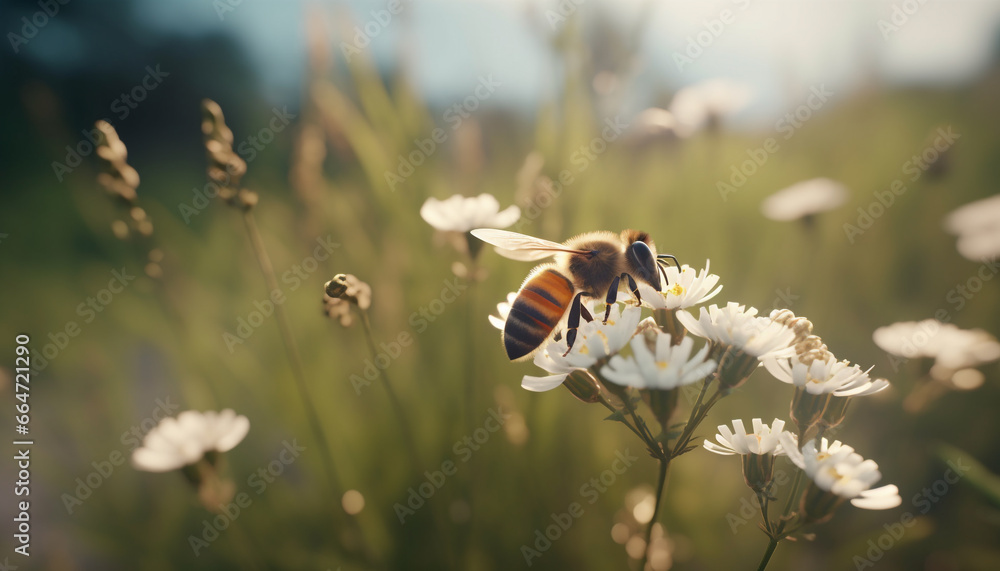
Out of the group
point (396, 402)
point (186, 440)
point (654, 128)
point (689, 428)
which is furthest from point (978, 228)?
point (186, 440)

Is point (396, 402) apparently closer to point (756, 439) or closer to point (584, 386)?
point (584, 386)

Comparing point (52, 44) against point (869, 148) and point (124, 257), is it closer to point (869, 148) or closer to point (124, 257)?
point (124, 257)

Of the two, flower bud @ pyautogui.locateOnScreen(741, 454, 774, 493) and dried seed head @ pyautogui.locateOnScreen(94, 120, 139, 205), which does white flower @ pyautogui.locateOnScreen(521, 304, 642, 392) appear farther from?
dried seed head @ pyautogui.locateOnScreen(94, 120, 139, 205)

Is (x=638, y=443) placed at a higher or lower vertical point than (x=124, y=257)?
higher

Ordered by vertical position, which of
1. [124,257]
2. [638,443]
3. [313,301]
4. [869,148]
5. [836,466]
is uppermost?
[869,148]

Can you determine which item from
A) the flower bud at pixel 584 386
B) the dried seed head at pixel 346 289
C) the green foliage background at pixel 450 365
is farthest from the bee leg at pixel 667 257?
the dried seed head at pixel 346 289

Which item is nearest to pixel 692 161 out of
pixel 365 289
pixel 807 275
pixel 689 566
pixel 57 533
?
pixel 807 275

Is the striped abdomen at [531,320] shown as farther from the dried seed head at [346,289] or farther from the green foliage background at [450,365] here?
the green foliage background at [450,365]
